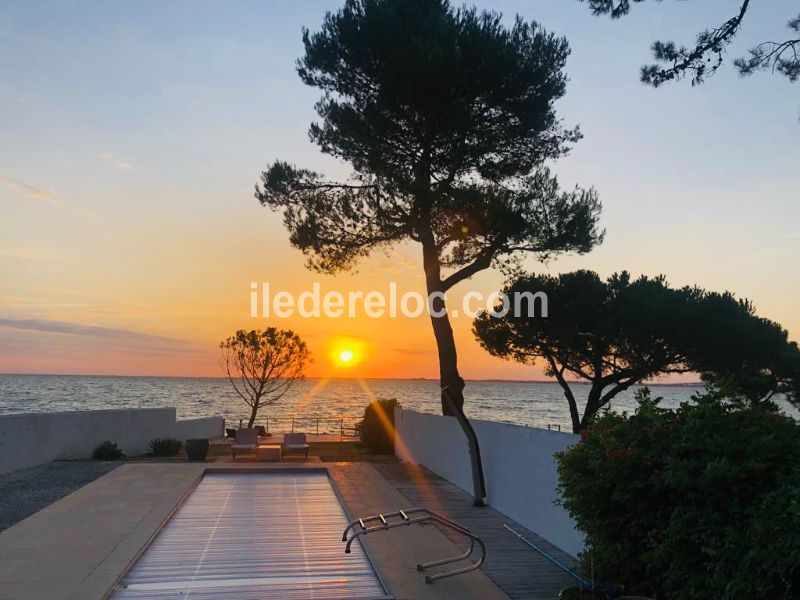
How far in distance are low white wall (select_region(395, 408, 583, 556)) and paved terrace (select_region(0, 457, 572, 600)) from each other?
0.31 metres

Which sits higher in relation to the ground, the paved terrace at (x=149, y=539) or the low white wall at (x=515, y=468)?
the low white wall at (x=515, y=468)

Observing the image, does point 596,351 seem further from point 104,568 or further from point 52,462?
point 104,568

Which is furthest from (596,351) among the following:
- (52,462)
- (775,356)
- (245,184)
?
(52,462)

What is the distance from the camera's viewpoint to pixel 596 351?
67.6ft

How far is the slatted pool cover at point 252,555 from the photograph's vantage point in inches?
208

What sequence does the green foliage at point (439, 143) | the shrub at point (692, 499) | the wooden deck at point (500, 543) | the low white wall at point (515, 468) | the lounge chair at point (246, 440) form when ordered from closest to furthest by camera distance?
the shrub at point (692, 499)
the wooden deck at point (500, 543)
the low white wall at point (515, 468)
the green foliage at point (439, 143)
the lounge chair at point (246, 440)

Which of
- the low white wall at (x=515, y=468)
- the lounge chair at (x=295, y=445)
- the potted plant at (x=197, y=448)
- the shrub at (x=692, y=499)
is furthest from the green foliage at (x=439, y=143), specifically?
the shrub at (x=692, y=499)

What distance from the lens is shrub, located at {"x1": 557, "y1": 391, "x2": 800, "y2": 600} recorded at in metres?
3.34

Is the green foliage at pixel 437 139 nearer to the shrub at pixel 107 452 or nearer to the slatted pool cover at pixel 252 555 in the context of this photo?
the shrub at pixel 107 452

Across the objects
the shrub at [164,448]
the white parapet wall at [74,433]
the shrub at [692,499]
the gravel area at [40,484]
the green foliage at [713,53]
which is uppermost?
the green foliage at [713,53]

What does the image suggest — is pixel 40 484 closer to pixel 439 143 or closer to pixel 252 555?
pixel 252 555

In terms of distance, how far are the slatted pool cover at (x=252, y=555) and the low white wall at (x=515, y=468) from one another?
195 centimetres

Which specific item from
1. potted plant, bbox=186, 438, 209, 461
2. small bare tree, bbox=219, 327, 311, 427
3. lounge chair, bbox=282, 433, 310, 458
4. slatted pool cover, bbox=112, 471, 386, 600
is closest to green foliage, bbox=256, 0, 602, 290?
lounge chair, bbox=282, 433, 310, 458

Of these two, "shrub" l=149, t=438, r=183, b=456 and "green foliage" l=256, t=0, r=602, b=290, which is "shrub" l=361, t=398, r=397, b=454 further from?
"shrub" l=149, t=438, r=183, b=456
